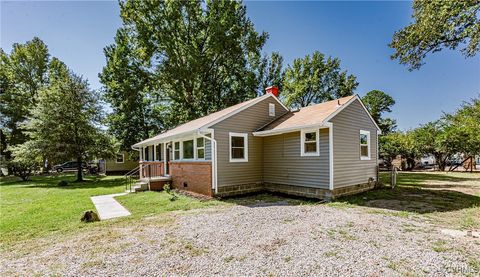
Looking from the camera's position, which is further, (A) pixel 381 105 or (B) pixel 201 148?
(A) pixel 381 105

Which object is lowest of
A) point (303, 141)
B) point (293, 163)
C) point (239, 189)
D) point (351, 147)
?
point (239, 189)

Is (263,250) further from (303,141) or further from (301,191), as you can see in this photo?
(303,141)

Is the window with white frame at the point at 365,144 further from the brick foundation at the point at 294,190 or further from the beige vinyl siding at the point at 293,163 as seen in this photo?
the beige vinyl siding at the point at 293,163

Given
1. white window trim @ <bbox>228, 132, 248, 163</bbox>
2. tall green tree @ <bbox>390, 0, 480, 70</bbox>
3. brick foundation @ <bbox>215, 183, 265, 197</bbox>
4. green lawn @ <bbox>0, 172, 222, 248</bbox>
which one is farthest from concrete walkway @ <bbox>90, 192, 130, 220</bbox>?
tall green tree @ <bbox>390, 0, 480, 70</bbox>

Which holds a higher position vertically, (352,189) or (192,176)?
(192,176)

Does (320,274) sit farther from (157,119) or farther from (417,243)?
(157,119)

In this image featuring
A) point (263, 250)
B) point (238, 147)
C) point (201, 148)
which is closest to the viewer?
point (263, 250)

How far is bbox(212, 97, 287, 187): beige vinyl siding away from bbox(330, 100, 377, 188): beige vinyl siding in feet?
11.4

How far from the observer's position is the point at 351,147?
10242 millimetres

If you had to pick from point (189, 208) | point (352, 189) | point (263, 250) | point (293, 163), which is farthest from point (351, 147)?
point (263, 250)

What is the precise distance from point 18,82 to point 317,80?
35.3 m

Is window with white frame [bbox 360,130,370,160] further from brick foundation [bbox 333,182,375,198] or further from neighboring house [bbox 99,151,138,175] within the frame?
neighboring house [bbox 99,151,138,175]

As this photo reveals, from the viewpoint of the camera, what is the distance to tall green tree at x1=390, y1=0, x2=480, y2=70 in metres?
7.77

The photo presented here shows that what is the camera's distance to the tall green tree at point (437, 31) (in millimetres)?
7770
